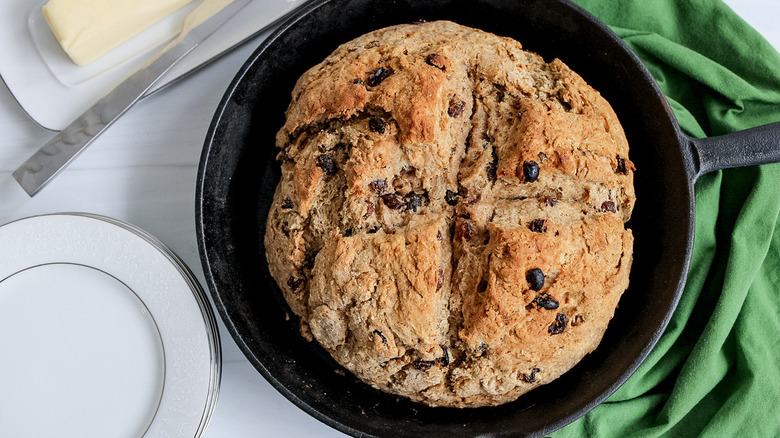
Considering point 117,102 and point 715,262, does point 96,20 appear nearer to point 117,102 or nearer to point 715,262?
point 117,102

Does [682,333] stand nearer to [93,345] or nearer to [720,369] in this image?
[720,369]

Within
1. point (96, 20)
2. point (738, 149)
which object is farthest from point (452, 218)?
point (96, 20)

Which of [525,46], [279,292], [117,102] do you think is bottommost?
[279,292]

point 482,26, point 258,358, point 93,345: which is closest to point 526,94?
point 482,26

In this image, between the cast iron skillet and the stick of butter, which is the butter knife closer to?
the stick of butter

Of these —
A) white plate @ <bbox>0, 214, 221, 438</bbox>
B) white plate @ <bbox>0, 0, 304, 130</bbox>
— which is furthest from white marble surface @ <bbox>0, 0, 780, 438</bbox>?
white plate @ <bbox>0, 214, 221, 438</bbox>

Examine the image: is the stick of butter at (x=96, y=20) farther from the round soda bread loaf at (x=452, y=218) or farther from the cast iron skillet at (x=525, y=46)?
the round soda bread loaf at (x=452, y=218)
